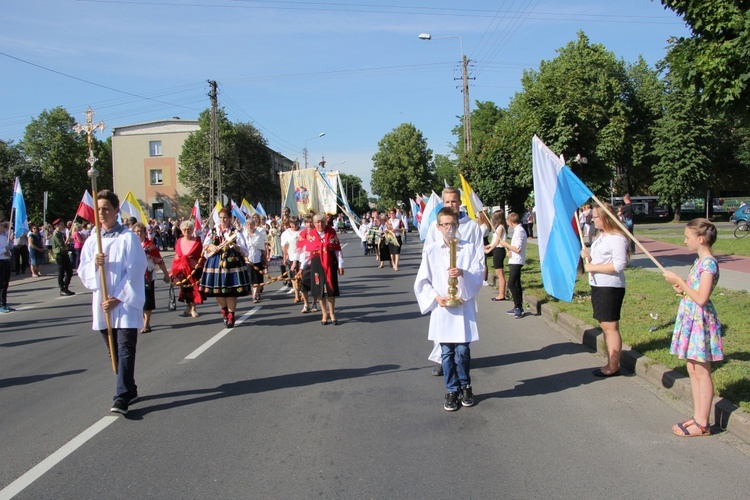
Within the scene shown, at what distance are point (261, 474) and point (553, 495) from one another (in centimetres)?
186

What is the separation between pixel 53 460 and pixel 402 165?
76.6 meters

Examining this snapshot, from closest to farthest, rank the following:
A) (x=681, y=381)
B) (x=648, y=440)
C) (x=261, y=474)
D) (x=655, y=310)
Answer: (x=261, y=474), (x=648, y=440), (x=681, y=381), (x=655, y=310)

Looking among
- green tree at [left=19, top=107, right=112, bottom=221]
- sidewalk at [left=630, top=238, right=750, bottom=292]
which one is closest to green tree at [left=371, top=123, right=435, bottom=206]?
green tree at [left=19, top=107, right=112, bottom=221]

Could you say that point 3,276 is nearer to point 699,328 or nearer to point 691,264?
point 699,328

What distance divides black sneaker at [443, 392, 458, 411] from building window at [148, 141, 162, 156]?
6314cm

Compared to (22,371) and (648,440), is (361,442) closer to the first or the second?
(648,440)

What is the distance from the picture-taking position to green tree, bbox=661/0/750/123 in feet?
23.3

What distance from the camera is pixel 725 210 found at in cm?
5331

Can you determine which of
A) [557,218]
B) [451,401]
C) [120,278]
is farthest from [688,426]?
[120,278]

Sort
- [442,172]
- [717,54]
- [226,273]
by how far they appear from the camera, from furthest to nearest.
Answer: [442,172] < [226,273] < [717,54]

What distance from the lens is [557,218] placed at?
6477 mm

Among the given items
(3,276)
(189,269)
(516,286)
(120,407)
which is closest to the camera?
(120,407)

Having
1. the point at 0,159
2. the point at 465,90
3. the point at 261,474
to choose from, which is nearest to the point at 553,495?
the point at 261,474

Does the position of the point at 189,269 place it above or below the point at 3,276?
above
